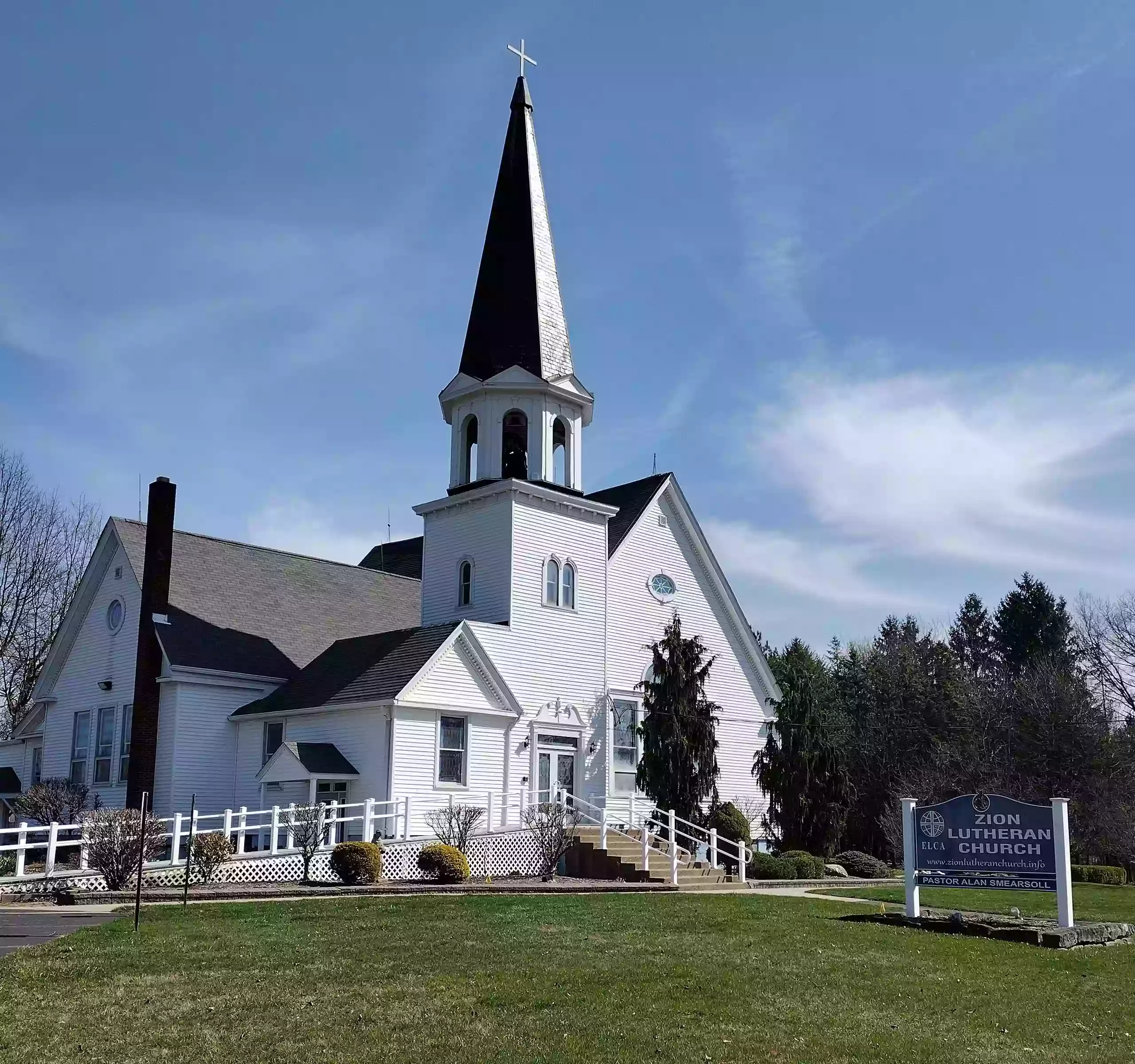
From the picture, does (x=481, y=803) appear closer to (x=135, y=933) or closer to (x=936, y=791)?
(x=135, y=933)

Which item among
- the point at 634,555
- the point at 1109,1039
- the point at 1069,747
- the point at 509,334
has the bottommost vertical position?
the point at 1109,1039

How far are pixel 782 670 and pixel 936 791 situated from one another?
7.36m

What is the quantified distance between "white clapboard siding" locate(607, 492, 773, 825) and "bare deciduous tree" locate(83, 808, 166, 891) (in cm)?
1535

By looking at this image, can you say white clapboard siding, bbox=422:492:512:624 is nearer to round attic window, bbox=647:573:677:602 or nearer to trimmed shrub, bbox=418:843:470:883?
round attic window, bbox=647:573:677:602

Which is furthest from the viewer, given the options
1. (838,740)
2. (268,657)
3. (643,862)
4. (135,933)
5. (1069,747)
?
(1069,747)

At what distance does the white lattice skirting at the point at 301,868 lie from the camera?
2114cm

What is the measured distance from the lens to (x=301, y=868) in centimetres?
2373

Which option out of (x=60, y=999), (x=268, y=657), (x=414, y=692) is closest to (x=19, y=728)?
(x=268, y=657)

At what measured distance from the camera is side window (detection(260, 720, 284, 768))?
30.5 metres

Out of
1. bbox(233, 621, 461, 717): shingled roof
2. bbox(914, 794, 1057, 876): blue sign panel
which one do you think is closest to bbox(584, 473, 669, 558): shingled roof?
bbox(233, 621, 461, 717): shingled roof

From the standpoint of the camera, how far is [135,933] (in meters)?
14.5

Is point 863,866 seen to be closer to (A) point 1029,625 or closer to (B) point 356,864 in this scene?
(B) point 356,864

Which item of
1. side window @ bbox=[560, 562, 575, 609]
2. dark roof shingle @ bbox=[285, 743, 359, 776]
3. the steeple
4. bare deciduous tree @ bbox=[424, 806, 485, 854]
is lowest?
bare deciduous tree @ bbox=[424, 806, 485, 854]

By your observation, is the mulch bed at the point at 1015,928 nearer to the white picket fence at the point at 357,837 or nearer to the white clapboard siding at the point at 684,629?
the white picket fence at the point at 357,837
